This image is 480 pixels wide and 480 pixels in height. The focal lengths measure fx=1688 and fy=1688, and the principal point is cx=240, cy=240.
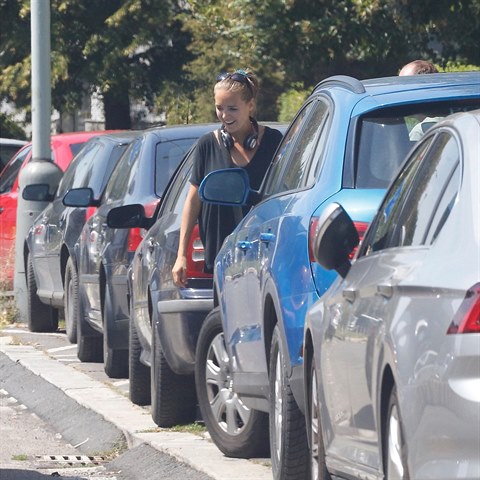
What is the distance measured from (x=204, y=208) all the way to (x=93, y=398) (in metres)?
1.96

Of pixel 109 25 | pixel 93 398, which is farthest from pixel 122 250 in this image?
pixel 109 25

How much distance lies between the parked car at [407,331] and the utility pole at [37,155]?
9.83m

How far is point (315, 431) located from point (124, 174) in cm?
524

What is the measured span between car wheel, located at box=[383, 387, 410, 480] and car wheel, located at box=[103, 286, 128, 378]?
6086 mm

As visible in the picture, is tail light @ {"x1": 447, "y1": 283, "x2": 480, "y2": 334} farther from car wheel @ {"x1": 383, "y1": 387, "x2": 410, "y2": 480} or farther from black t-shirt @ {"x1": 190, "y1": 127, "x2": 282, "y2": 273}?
black t-shirt @ {"x1": 190, "y1": 127, "x2": 282, "y2": 273}

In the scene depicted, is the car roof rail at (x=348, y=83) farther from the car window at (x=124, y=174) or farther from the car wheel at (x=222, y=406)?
the car window at (x=124, y=174)

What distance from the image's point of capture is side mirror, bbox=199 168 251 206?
24.6ft

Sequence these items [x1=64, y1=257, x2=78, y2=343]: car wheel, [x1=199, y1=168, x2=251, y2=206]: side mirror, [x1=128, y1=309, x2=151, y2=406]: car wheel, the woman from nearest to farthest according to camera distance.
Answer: [x1=199, y1=168, x2=251, y2=206]: side mirror, the woman, [x1=128, y1=309, x2=151, y2=406]: car wheel, [x1=64, y1=257, x2=78, y2=343]: car wheel

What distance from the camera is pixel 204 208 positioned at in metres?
8.45

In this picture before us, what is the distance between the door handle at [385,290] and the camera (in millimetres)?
4622

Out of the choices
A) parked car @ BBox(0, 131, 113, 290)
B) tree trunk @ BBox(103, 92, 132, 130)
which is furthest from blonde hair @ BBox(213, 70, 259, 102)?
tree trunk @ BBox(103, 92, 132, 130)

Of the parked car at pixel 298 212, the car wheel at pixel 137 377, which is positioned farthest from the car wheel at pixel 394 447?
the car wheel at pixel 137 377

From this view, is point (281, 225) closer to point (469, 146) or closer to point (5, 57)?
point (469, 146)

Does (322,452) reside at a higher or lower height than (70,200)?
lower
